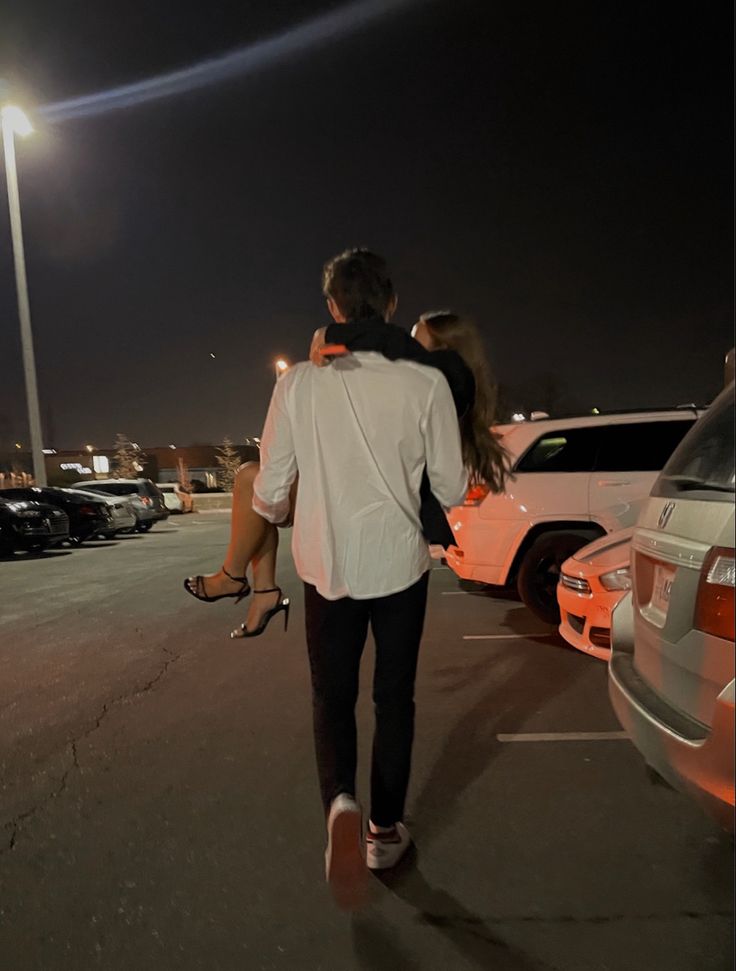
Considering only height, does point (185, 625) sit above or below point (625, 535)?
below

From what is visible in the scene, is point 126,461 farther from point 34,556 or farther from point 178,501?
point 34,556

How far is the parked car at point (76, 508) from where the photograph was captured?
16.4 meters

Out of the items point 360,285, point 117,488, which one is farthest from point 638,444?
point 117,488

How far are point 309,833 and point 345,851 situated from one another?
78 centimetres

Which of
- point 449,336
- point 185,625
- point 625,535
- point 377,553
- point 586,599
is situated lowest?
point 185,625

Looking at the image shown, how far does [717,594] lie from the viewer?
6.59 ft

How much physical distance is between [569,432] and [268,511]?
4.87 m

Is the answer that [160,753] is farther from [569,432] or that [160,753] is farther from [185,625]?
[569,432]

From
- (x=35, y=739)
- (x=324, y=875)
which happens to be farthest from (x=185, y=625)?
(x=324, y=875)

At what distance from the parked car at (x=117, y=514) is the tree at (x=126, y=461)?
76.4ft

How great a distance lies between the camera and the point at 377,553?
7.46 ft

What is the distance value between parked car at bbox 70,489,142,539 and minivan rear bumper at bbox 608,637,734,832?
16466 millimetres

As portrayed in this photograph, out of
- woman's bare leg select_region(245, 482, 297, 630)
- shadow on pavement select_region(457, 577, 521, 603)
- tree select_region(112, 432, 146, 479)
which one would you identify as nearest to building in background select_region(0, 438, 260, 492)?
tree select_region(112, 432, 146, 479)

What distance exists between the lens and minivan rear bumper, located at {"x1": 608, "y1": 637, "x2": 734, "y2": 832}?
1.90 meters
